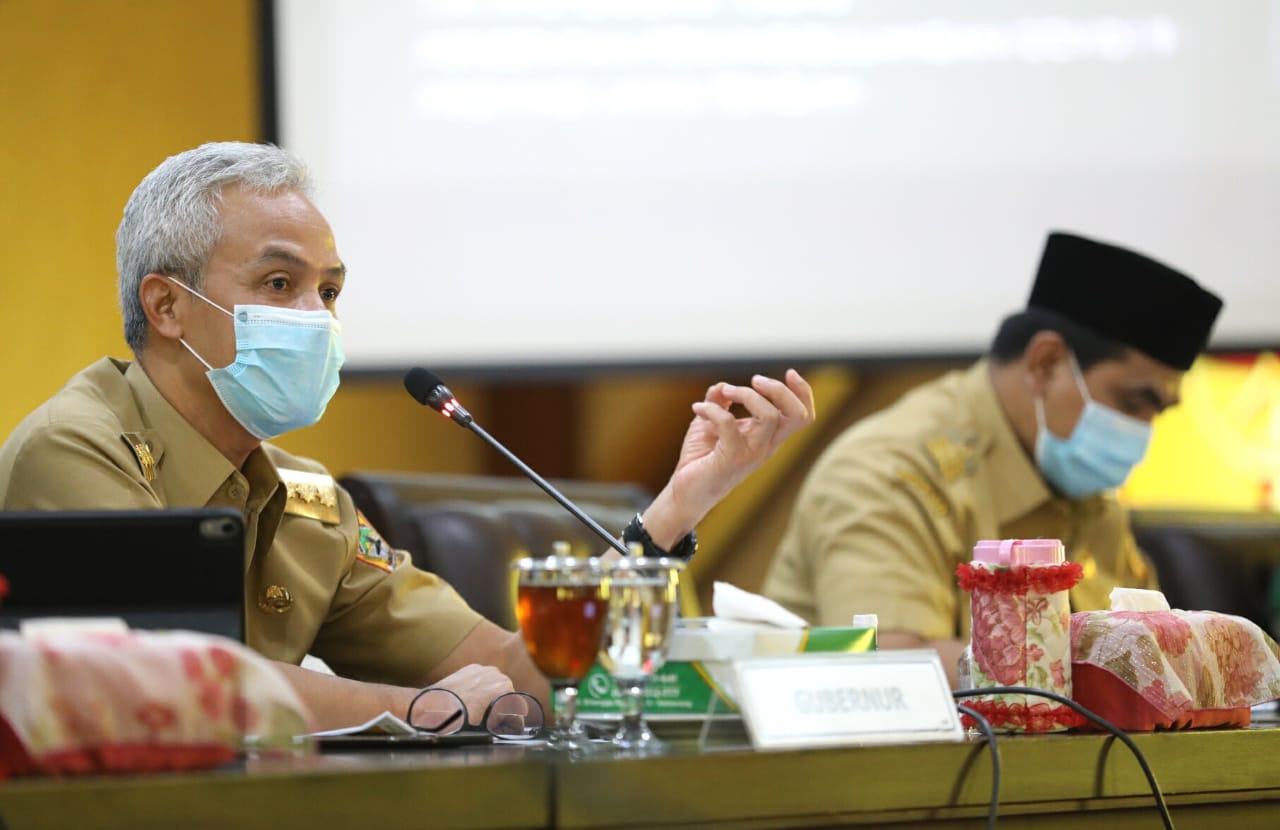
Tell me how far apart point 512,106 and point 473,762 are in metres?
2.37

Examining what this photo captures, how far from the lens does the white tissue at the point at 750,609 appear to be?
42.1 inches

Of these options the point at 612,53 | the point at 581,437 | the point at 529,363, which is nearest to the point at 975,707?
the point at 529,363

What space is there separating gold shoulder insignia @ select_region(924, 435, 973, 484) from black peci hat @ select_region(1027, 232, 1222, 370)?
29cm

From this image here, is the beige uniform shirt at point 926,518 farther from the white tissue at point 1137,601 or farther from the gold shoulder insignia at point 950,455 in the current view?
the white tissue at point 1137,601

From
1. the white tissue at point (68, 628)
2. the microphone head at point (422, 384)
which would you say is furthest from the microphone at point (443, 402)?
the white tissue at point (68, 628)

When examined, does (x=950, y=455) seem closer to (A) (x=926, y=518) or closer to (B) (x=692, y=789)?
(A) (x=926, y=518)

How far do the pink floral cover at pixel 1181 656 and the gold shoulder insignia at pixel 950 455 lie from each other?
1.24 meters

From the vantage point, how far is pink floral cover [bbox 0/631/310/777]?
0.77 m

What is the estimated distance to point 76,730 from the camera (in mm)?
769

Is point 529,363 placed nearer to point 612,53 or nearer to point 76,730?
point 612,53

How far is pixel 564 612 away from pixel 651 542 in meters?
0.67

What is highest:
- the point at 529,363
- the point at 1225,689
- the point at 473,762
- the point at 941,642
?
the point at 473,762

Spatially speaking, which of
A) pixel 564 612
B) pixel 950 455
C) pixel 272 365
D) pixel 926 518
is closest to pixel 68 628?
pixel 564 612

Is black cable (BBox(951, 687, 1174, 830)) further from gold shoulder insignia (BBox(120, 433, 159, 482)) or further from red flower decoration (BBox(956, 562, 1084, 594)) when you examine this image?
gold shoulder insignia (BBox(120, 433, 159, 482))
